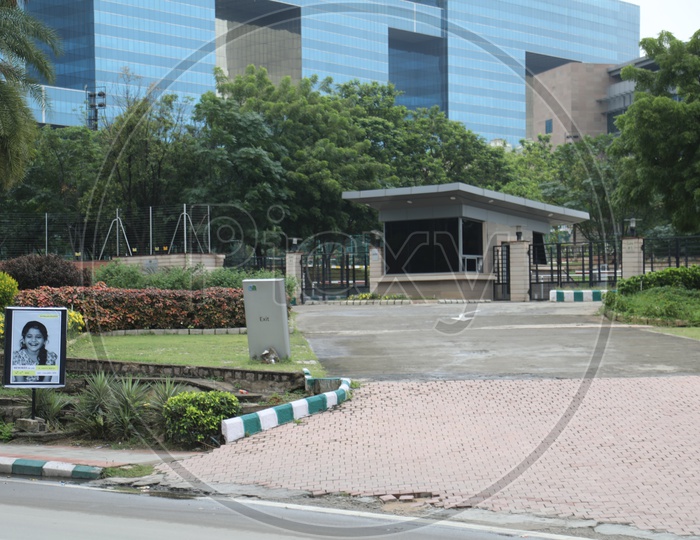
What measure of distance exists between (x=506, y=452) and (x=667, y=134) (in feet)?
60.3

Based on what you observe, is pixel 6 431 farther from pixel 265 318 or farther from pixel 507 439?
pixel 507 439

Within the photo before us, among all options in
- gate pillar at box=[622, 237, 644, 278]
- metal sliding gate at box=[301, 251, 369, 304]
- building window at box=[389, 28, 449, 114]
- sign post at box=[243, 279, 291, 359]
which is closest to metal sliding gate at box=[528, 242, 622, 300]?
gate pillar at box=[622, 237, 644, 278]

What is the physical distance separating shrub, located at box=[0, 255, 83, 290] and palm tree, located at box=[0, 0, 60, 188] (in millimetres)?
3064

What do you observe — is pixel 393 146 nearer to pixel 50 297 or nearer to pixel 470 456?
pixel 50 297

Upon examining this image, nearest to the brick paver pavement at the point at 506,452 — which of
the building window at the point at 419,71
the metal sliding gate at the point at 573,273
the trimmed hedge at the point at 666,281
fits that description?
the trimmed hedge at the point at 666,281

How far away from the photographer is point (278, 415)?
9547 mm

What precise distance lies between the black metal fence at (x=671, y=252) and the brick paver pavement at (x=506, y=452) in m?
18.6

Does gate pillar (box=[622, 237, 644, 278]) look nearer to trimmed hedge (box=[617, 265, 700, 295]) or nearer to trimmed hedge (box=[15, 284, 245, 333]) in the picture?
trimmed hedge (box=[617, 265, 700, 295])

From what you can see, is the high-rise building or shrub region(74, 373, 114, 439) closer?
shrub region(74, 373, 114, 439)

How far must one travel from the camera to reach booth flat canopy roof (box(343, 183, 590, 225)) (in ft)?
110

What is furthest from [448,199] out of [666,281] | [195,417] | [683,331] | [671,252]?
[195,417]

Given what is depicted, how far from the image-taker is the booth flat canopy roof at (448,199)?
3341 cm

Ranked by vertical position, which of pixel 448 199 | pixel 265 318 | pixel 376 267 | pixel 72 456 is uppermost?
pixel 448 199

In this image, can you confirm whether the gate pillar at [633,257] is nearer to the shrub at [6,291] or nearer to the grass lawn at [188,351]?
the grass lawn at [188,351]
